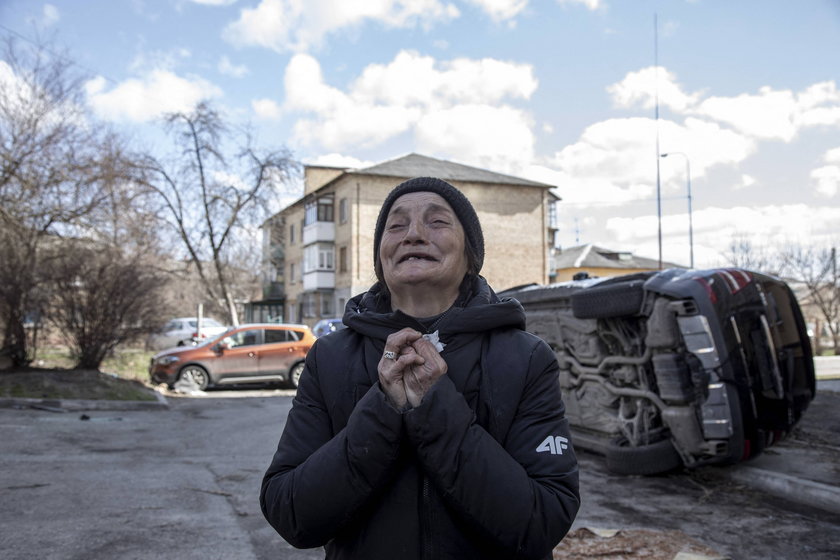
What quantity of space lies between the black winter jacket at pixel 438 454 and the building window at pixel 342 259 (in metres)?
42.1

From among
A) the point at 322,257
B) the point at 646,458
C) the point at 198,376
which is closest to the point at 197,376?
the point at 198,376

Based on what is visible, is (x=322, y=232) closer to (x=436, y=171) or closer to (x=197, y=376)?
(x=436, y=171)

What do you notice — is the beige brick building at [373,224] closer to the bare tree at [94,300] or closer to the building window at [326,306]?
the building window at [326,306]

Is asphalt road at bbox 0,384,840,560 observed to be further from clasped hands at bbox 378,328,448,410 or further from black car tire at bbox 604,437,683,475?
clasped hands at bbox 378,328,448,410

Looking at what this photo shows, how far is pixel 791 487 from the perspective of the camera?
569 centimetres

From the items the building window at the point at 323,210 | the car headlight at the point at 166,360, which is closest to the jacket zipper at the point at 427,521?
the car headlight at the point at 166,360

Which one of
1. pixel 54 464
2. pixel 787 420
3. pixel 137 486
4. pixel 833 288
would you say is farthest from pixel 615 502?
pixel 833 288

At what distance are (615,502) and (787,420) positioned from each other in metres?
1.90

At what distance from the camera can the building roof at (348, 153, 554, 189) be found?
40969mm

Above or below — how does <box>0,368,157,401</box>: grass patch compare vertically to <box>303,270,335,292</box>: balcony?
below

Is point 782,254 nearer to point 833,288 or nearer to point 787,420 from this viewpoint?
point 833,288

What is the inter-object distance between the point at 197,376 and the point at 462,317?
1482cm

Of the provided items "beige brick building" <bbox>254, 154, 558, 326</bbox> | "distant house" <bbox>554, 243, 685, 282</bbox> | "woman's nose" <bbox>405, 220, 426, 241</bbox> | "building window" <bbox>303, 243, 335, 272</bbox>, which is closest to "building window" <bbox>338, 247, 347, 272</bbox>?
"beige brick building" <bbox>254, 154, 558, 326</bbox>

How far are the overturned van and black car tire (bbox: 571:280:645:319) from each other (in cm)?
1
